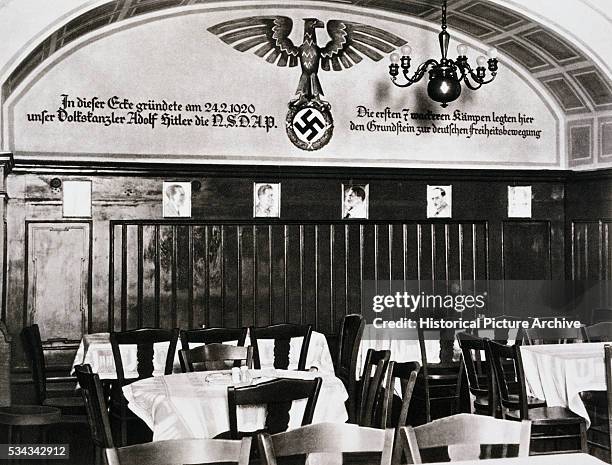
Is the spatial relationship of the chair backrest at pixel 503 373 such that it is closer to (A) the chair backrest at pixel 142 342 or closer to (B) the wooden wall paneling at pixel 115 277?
(A) the chair backrest at pixel 142 342

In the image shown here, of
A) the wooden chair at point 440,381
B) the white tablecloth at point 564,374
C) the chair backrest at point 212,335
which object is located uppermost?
the chair backrest at point 212,335

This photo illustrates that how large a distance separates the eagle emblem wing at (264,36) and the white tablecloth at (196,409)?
14.5 ft

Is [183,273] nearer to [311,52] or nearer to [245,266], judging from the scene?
[245,266]

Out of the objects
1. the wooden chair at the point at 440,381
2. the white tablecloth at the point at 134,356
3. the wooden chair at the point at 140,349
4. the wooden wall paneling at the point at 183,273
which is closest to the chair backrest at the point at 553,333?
the wooden chair at the point at 440,381


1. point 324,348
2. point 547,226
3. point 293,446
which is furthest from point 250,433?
point 547,226

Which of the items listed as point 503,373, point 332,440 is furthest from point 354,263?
point 332,440

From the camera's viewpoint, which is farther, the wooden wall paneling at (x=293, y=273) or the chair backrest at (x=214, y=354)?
the wooden wall paneling at (x=293, y=273)

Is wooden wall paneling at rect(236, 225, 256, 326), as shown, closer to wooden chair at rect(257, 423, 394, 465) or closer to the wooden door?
the wooden door

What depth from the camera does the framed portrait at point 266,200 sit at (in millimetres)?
8492

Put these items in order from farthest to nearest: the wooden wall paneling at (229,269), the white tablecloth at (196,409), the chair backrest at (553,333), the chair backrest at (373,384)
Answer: the wooden wall paneling at (229,269), the chair backrest at (553,333), the chair backrest at (373,384), the white tablecloth at (196,409)

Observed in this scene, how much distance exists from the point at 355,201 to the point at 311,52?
162 centimetres

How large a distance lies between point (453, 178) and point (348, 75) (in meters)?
1.59

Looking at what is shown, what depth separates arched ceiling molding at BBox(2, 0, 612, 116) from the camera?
7.54m

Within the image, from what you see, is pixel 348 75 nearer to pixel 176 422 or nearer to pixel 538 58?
pixel 538 58
